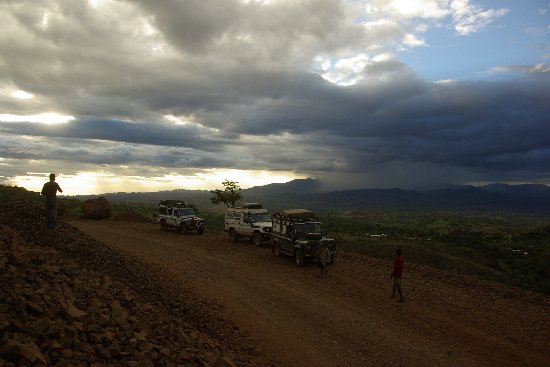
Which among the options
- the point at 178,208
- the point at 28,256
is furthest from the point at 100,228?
the point at 28,256

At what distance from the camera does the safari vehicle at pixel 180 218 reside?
3275 cm

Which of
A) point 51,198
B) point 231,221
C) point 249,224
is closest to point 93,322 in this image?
→ point 51,198

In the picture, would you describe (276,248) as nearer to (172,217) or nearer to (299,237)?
(299,237)

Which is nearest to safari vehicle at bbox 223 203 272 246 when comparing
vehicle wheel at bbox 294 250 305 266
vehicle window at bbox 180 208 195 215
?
vehicle window at bbox 180 208 195 215

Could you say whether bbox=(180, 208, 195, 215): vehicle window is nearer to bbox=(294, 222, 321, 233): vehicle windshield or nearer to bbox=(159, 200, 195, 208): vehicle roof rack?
bbox=(159, 200, 195, 208): vehicle roof rack

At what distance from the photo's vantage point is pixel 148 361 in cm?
676

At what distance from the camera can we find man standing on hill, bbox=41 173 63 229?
16.0 metres

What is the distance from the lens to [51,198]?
629 inches

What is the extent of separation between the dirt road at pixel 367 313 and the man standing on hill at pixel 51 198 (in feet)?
17.3

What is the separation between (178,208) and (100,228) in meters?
6.22

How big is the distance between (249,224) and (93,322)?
2177cm

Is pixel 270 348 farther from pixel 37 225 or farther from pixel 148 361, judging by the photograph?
pixel 37 225

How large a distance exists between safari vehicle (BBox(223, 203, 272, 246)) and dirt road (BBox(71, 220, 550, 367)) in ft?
17.1

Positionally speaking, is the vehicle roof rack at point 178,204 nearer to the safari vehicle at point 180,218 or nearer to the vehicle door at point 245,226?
the safari vehicle at point 180,218
